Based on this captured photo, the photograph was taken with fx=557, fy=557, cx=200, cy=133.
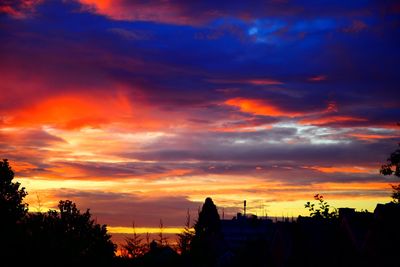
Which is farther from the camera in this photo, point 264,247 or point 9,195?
point 9,195

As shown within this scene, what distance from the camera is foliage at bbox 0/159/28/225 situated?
42.7m

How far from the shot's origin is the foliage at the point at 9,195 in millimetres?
42656

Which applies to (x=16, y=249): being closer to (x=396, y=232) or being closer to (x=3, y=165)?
(x=396, y=232)

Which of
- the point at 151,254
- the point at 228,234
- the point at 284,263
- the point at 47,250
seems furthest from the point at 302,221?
the point at 228,234

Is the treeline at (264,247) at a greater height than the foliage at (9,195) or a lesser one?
lesser

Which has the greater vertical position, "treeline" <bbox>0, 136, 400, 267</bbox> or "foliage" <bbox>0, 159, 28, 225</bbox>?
"foliage" <bbox>0, 159, 28, 225</bbox>

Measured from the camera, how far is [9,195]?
4531 centimetres

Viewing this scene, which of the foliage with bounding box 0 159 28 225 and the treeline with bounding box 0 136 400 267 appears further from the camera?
the foliage with bounding box 0 159 28 225

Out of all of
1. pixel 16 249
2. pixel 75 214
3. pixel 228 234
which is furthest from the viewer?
pixel 228 234

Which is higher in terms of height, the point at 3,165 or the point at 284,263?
the point at 3,165

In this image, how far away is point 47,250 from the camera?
16.0 meters

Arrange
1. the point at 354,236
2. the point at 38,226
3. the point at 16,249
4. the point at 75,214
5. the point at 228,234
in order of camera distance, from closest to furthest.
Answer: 1. the point at 354,236
2. the point at 16,249
3. the point at 38,226
4. the point at 75,214
5. the point at 228,234

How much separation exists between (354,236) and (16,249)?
10114mm

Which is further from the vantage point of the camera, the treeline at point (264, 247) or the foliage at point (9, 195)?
the foliage at point (9, 195)
